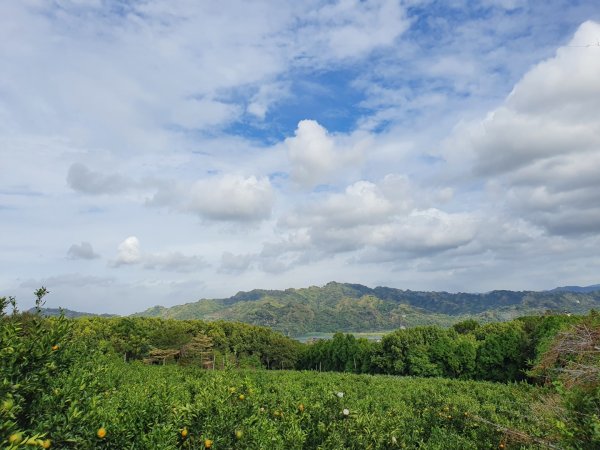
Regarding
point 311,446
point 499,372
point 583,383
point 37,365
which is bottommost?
point 499,372

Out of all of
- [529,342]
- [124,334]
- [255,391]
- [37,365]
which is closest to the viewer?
[37,365]

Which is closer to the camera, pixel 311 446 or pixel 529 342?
pixel 311 446

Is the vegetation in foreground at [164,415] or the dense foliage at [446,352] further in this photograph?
the dense foliage at [446,352]

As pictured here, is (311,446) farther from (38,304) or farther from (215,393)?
(38,304)

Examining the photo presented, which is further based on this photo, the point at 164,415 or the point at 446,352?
the point at 446,352

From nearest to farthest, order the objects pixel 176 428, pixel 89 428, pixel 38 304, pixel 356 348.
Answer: pixel 89 428 → pixel 176 428 → pixel 38 304 → pixel 356 348

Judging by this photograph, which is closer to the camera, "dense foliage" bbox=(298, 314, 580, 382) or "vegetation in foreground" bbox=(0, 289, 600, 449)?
"vegetation in foreground" bbox=(0, 289, 600, 449)

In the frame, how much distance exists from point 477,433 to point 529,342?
6050 cm

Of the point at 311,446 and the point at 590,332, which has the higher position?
the point at 590,332

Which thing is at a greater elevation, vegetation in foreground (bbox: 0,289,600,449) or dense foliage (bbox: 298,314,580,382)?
vegetation in foreground (bbox: 0,289,600,449)

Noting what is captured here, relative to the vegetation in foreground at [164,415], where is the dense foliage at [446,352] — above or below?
below

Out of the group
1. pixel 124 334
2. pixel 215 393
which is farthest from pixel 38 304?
pixel 124 334

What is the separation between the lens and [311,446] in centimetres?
661

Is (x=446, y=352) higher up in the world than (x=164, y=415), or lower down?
lower down
